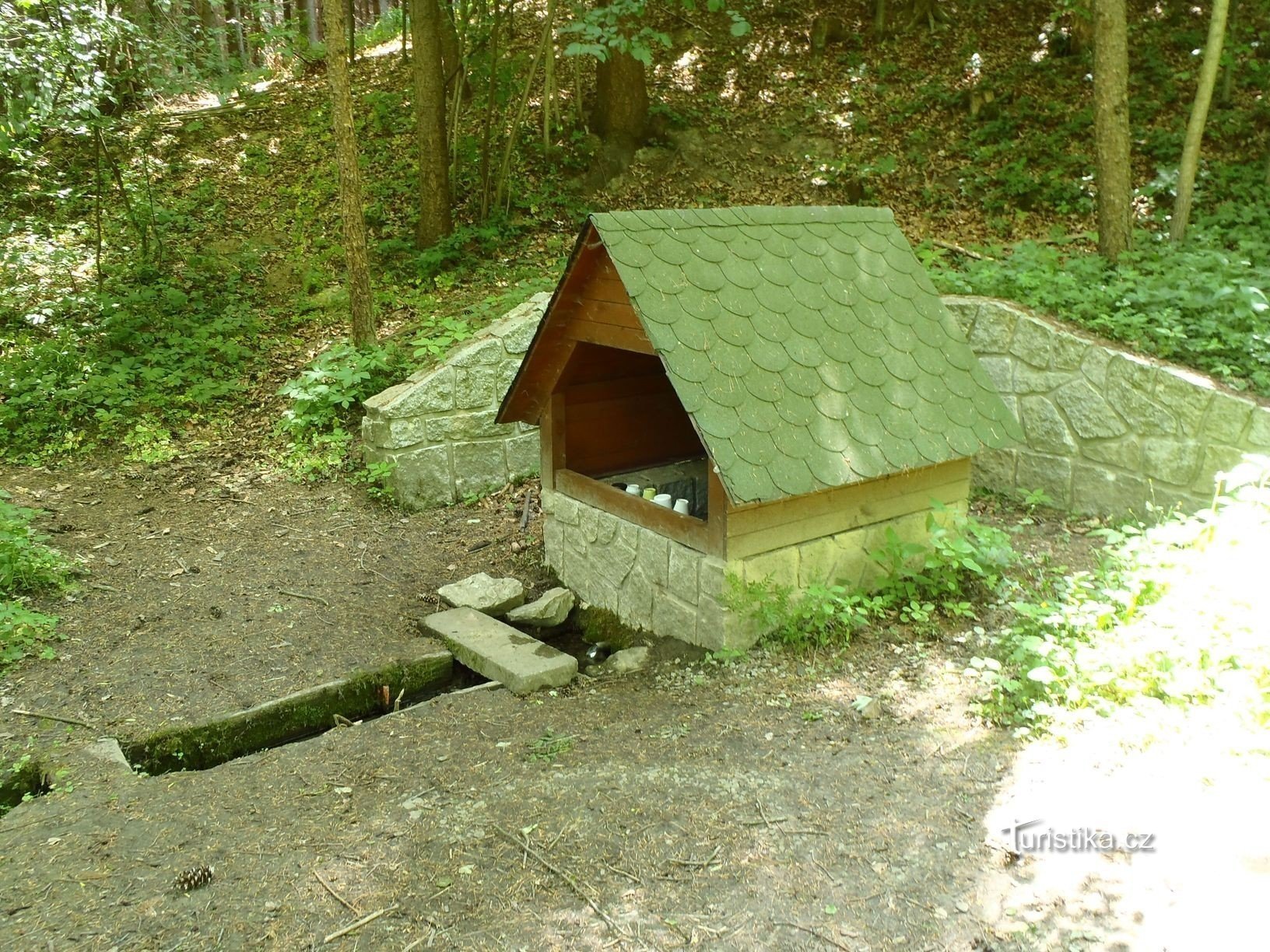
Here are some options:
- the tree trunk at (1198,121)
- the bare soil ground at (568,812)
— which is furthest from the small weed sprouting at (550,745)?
the tree trunk at (1198,121)

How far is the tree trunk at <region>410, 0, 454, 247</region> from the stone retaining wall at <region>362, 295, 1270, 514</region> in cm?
304

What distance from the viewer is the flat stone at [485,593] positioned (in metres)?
5.74

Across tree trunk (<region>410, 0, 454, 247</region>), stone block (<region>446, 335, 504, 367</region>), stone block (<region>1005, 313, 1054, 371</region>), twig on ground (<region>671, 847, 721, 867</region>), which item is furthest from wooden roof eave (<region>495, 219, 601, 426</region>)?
tree trunk (<region>410, 0, 454, 247</region>)

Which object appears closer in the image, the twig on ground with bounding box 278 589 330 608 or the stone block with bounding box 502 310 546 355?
the twig on ground with bounding box 278 589 330 608

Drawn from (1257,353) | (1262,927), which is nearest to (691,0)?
(1257,353)

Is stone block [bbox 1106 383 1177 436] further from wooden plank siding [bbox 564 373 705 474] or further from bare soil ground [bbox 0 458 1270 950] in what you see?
wooden plank siding [bbox 564 373 705 474]

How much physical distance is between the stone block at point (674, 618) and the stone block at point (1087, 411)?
3.31 m

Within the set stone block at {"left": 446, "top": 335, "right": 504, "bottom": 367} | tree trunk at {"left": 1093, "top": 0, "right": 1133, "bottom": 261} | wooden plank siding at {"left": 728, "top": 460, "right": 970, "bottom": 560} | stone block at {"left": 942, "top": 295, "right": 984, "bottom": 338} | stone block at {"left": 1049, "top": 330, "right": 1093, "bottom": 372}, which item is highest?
tree trunk at {"left": 1093, "top": 0, "right": 1133, "bottom": 261}

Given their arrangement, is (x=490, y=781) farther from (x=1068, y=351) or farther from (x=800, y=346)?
(x=1068, y=351)

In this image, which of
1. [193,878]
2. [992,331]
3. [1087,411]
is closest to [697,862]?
[193,878]

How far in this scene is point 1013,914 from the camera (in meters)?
2.73

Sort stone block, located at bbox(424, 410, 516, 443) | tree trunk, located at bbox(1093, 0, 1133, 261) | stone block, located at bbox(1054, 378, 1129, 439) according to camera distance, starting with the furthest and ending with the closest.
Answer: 1. tree trunk, located at bbox(1093, 0, 1133, 261)
2. stone block, located at bbox(424, 410, 516, 443)
3. stone block, located at bbox(1054, 378, 1129, 439)

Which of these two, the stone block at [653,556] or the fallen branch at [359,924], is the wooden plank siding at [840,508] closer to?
the stone block at [653,556]

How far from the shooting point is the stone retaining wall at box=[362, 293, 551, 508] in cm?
717
